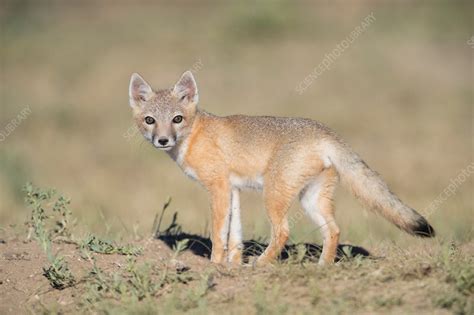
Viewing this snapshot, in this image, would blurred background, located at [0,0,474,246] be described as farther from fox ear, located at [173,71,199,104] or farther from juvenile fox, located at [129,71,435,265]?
fox ear, located at [173,71,199,104]

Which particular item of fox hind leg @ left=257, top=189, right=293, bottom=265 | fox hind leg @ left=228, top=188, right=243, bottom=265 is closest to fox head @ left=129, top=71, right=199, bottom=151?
fox hind leg @ left=228, top=188, right=243, bottom=265

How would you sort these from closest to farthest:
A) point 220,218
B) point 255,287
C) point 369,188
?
point 255,287
point 369,188
point 220,218

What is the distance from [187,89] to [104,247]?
1.88 meters

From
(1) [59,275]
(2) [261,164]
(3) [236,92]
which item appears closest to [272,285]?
(2) [261,164]

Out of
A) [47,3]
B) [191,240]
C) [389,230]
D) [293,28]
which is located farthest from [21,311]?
[47,3]

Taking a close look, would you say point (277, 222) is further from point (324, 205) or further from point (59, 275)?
point (59, 275)

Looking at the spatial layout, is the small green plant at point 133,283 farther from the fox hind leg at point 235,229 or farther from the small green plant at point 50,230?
the fox hind leg at point 235,229

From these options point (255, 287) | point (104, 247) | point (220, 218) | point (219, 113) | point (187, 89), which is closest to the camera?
point (255, 287)

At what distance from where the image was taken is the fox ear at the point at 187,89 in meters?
7.48

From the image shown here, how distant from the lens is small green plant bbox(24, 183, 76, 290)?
5.98 m

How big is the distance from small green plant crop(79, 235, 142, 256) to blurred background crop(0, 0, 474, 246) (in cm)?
86

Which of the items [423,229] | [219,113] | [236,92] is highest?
[236,92]

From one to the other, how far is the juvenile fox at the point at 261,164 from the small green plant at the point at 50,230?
1132 millimetres

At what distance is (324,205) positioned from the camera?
673cm
